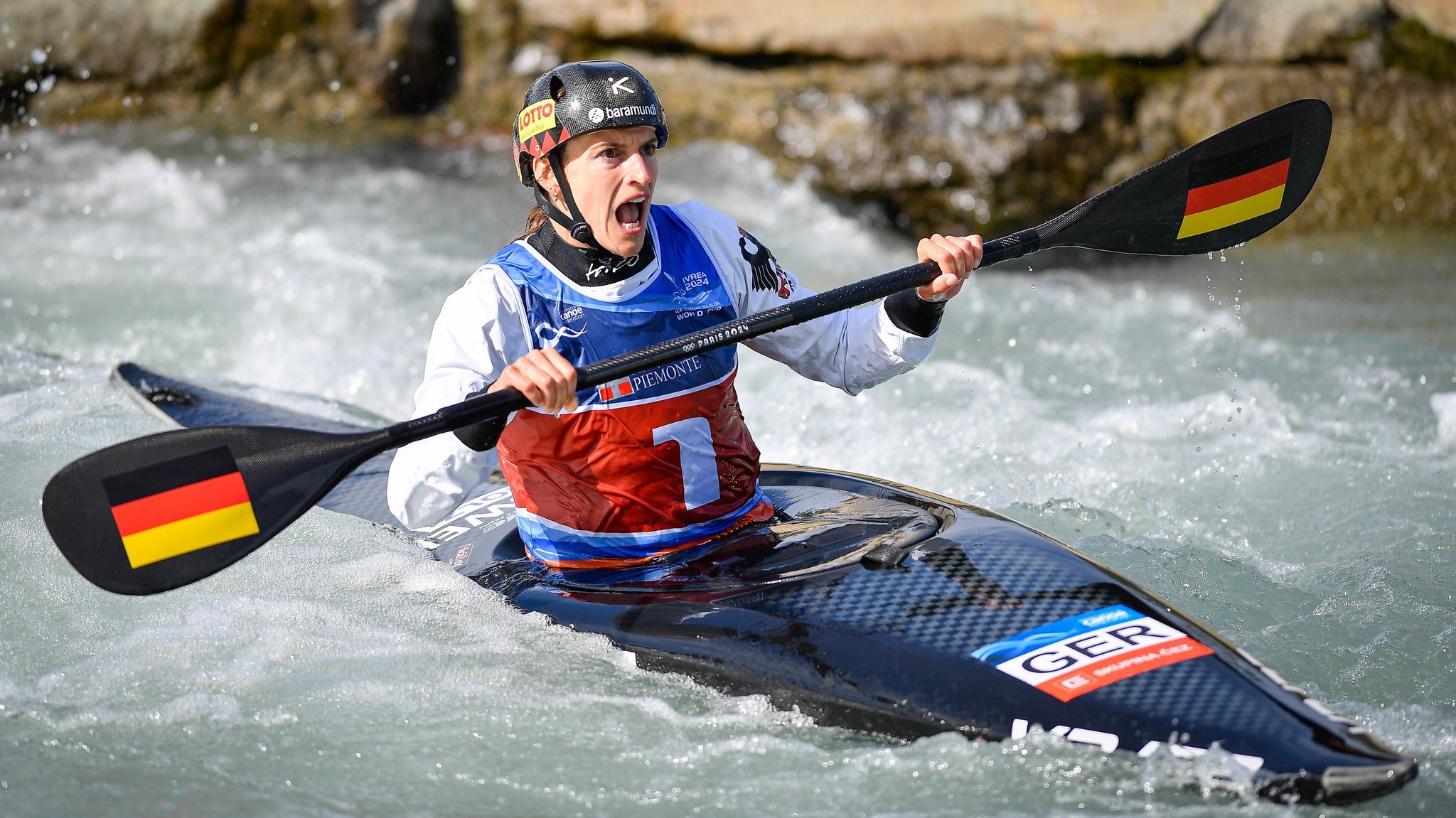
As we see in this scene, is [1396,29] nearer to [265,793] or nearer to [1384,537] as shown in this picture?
[1384,537]

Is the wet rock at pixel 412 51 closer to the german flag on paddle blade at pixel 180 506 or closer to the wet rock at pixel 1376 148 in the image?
the wet rock at pixel 1376 148

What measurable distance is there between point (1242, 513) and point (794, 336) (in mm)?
1680

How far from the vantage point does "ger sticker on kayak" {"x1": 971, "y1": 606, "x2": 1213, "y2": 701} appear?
86.8 inches

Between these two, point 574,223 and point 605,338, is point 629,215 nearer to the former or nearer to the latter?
point 574,223

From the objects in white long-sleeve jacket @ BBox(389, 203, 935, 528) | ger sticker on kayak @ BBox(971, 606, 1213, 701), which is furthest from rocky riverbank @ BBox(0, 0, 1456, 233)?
ger sticker on kayak @ BBox(971, 606, 1213, 701)

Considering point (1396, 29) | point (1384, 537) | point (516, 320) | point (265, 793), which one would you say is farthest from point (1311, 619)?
point (1396, 29)

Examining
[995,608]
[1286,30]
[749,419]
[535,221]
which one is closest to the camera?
[995,608]

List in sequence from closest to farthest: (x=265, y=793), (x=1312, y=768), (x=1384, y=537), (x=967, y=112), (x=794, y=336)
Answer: (x=1312, y=768) < (x=265, y=793) < (x=794, y=336) < (x=1384, y=537) < (x=967, y=112)

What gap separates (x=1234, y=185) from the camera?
330 cm

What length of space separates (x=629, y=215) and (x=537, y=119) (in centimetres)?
28

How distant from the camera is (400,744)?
2416mm

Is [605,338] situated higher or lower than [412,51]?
lower

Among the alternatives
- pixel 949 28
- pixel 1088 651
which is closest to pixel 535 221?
pixel 1088 651

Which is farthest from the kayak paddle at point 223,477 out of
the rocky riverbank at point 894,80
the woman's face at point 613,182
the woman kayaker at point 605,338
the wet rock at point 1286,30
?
the wet rock at point 1286,30
